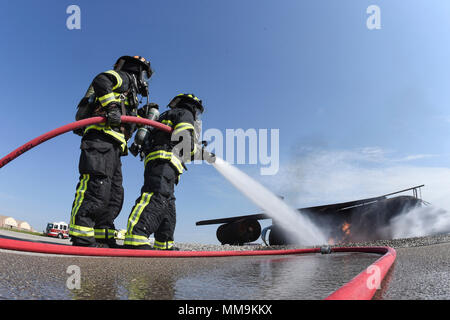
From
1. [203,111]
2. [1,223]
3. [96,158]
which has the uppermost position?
[203,111]

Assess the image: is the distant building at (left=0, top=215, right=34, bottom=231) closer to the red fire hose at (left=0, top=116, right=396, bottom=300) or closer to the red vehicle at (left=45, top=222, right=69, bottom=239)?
the red vehicle at (left=45, top=222, right=69, bottom=239)

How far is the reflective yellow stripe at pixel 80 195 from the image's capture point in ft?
10.7

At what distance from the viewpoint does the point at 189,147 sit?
4117 millimetres

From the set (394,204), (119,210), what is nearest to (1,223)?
(119,210)

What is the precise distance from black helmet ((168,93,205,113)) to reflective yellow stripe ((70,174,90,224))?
1.87m

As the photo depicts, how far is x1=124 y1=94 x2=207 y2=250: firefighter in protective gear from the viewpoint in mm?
3545

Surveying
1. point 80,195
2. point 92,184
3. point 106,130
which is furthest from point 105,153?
point 80,195

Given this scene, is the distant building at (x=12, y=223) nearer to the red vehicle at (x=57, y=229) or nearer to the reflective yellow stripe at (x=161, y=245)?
the red vehicle at (x=57, y=229)

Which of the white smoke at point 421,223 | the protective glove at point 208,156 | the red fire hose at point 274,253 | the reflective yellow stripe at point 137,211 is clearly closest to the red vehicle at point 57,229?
the protective glove at point 208,156

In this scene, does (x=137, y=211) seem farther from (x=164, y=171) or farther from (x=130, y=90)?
(x=130, y=90)

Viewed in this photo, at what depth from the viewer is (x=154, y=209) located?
3.68m

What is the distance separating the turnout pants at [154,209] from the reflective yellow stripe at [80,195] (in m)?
0.63

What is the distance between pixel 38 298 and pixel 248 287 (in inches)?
34.6
